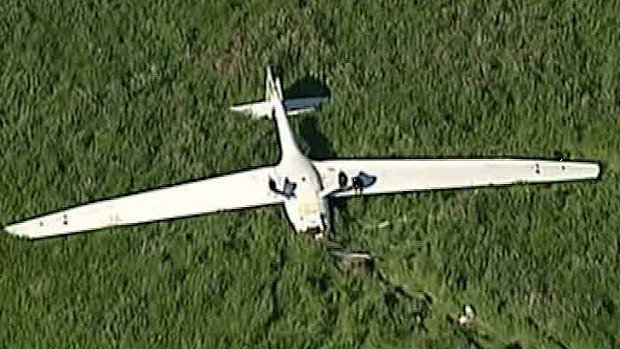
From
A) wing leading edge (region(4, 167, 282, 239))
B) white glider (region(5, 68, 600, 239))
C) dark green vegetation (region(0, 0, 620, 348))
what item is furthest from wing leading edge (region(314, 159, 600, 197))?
wing leading edge (region(4, 167, 282, 239))

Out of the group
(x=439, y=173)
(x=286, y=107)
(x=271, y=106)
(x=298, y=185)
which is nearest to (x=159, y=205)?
(x=298, y=185)

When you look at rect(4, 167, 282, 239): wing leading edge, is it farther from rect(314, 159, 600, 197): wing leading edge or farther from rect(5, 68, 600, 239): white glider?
rect(314, 159, 600, 197): wing leading edge

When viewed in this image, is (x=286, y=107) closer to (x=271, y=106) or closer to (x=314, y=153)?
(x=271, y=106)

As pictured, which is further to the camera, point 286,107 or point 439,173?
point 286,107

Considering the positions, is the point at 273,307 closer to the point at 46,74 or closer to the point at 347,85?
the point at 347,85

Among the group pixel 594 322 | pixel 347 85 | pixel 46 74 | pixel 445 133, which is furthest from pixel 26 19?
pixel 594 322

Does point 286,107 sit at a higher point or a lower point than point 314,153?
higher

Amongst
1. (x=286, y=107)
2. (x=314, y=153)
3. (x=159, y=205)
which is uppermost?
(x=286, y=107)
